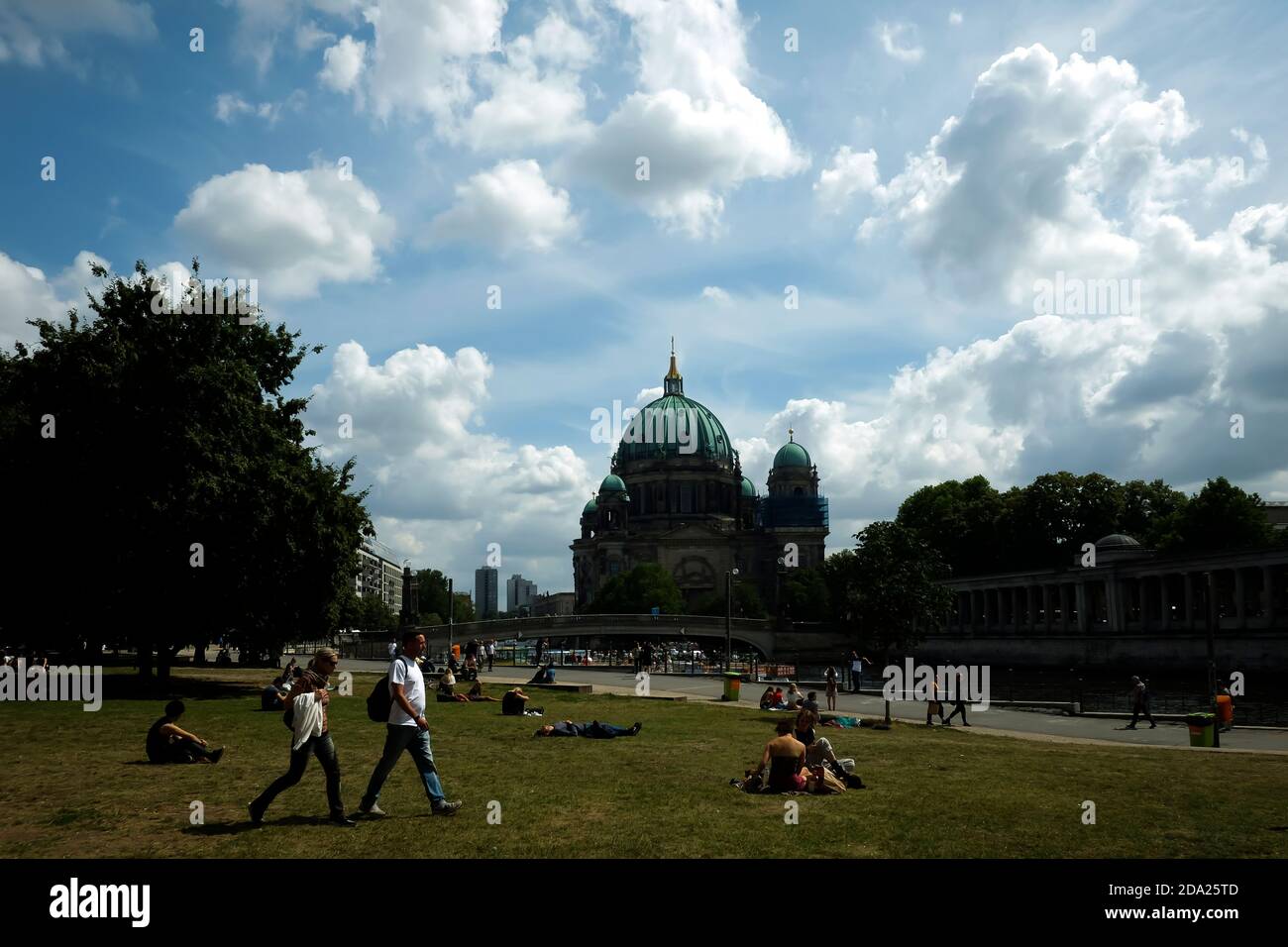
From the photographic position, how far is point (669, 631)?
94.7m

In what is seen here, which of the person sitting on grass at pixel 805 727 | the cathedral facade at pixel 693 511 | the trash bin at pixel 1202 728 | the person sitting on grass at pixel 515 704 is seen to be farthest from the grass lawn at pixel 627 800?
the cathedral facade at pixel 693 511

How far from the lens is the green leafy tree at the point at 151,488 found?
30.0m

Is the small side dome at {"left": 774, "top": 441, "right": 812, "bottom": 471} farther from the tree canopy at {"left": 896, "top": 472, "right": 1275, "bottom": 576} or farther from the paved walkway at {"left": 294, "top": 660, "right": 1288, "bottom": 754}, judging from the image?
the paved walkway at {"left": 294, "top": 660, "right": 1288, "bottom": 754}

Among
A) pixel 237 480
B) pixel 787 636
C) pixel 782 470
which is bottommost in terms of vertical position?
pixel 787 636

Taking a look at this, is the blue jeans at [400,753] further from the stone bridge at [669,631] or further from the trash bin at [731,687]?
the stone bridge at [669,631]

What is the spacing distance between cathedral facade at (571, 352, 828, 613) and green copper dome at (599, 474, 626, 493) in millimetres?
211

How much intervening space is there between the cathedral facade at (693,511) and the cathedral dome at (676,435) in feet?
0.59

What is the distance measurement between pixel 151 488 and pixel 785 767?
908 inches

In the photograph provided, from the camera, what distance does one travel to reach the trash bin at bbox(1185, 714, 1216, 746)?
80.9ft

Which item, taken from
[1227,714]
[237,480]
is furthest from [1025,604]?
[237,480]

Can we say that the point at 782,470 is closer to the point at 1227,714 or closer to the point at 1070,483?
the point at 1070,483

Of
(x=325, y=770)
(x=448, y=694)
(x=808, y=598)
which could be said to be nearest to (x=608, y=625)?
(x=808, y=598)
